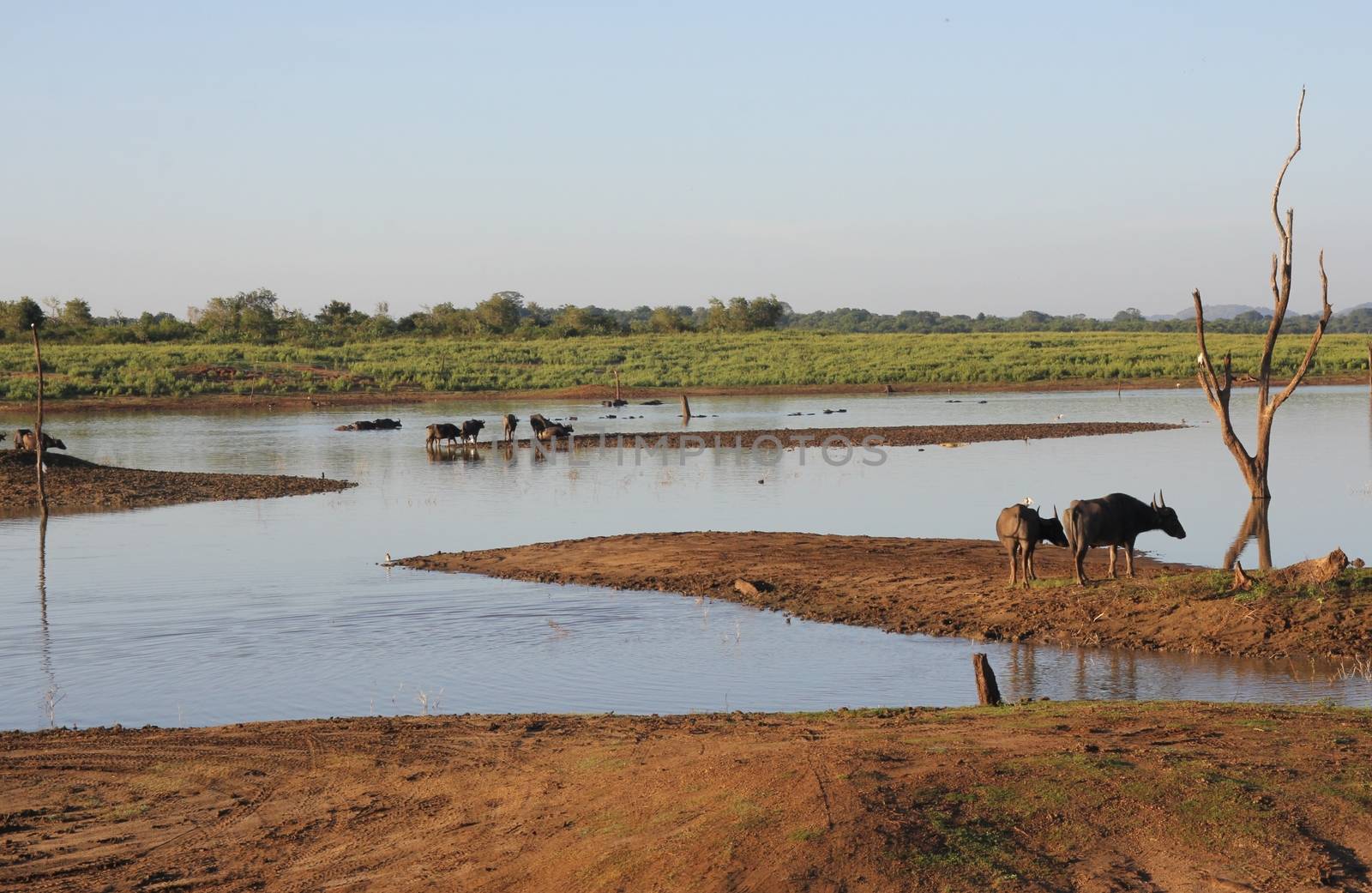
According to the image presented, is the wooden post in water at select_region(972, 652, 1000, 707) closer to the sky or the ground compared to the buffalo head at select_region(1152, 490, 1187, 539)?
closer to the ground

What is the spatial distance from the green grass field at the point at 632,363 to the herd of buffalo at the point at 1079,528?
56514 mm

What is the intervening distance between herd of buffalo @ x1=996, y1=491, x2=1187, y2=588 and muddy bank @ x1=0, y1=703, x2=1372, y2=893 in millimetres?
5158

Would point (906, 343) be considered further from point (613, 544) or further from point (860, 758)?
point (860, 758)

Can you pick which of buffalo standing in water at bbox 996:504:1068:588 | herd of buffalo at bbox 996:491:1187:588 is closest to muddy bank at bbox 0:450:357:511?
buffalo standing in water at bbox 996:504:1068:588

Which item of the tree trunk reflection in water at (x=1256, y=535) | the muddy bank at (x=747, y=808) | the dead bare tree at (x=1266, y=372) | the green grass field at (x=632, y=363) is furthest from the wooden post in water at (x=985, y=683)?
the green grass field at (x=632, y=363)

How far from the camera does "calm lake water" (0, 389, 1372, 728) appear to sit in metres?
11.4

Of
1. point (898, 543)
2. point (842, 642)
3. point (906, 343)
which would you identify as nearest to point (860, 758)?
point (842, 642)

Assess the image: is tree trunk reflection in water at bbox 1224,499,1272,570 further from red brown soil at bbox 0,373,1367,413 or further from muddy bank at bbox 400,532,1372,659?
red brown soil at bbox 0,373,1367,413

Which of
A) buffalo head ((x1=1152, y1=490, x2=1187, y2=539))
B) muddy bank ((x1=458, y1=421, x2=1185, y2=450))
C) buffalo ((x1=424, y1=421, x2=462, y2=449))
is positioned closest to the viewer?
buffalo head ((x1=1152, y1=490, x2=1187, y2=539))

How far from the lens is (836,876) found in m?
5.91

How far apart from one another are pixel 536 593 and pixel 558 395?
174 feet

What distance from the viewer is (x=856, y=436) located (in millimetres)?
40500

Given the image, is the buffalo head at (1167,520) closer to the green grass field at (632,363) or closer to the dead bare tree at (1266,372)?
the dead bare tree at (1266,372)

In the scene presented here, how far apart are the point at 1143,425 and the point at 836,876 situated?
39279mm
